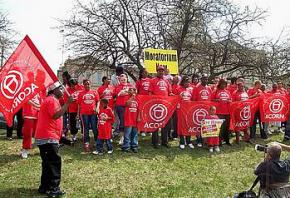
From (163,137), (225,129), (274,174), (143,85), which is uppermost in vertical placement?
(143,85)

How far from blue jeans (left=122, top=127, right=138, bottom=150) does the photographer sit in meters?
5.26

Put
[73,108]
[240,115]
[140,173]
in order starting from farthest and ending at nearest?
[240,115] < [73,108] < [140,173]

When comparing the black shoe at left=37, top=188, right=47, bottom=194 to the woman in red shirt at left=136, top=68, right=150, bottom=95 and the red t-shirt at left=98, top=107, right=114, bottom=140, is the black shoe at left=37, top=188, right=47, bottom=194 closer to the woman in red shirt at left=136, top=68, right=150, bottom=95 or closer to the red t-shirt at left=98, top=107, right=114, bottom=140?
the red t-shirt at left=98, top=107, right=114, bottom=140

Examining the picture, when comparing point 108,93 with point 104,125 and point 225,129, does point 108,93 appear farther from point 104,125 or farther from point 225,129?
point 225,129

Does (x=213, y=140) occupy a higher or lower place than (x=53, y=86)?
lower

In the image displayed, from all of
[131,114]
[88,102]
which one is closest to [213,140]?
[131,114]

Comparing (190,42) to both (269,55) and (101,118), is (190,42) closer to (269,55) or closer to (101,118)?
(269,55)

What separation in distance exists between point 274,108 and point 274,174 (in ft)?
26.5

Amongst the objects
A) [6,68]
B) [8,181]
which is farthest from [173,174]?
[6,68]

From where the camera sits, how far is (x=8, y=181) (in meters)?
8.83

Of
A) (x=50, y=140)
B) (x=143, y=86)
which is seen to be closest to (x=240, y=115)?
(x=143, y=86)

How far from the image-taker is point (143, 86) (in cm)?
1230

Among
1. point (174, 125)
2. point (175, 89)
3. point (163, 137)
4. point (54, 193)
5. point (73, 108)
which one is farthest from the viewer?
point (174, 125)

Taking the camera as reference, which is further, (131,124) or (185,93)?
(185,93)
